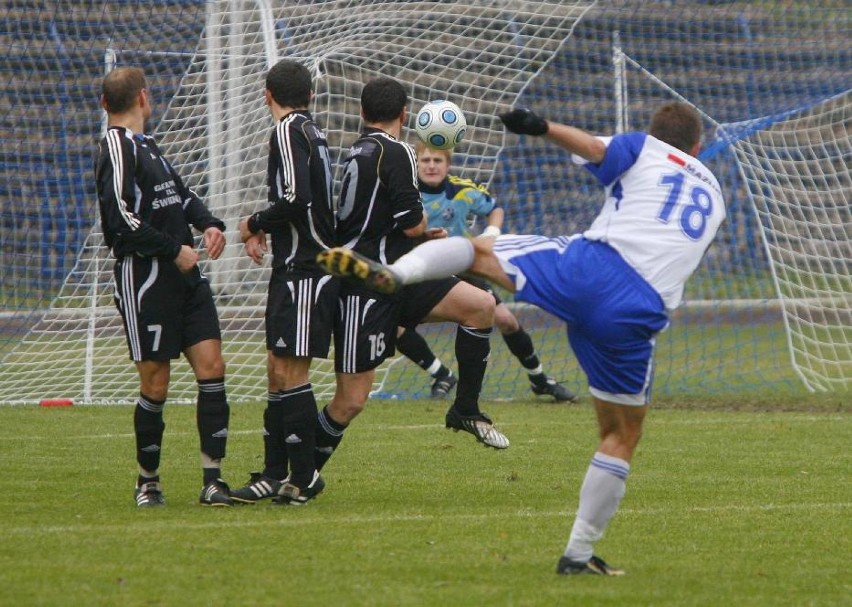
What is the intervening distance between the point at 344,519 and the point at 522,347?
5639 millimetres

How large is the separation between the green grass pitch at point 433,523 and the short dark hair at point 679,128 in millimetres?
1751

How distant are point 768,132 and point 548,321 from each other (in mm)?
4412

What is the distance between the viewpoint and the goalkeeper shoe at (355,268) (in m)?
4.98

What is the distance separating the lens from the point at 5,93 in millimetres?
12648

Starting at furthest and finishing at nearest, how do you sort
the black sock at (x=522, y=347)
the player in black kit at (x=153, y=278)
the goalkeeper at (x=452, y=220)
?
the black sock at (x=522, y=347) → the goalkeeper at (x=452, y=220) → the player in black kit at (x=153, y=278)

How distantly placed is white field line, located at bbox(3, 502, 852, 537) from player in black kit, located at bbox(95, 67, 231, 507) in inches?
17.3

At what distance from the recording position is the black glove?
17.4 feet

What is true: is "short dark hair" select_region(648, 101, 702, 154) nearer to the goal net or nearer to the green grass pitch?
the green grass pitch

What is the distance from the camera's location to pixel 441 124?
27.3 ft

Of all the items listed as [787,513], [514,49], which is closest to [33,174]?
[514,49]

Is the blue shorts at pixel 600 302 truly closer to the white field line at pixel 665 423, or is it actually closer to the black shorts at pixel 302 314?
the black shorts at pixel 302 314

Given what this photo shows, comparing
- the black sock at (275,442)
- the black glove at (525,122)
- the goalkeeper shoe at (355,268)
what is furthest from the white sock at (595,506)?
the black sock at (275,442)

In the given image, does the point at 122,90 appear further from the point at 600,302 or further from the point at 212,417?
the point at 600,302

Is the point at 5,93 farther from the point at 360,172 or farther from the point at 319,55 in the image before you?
the point at 360,172
